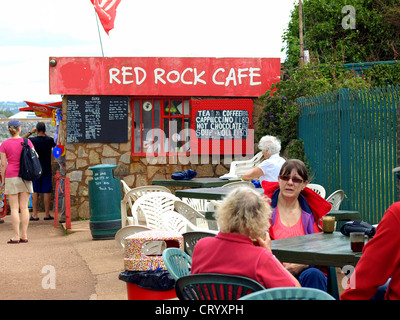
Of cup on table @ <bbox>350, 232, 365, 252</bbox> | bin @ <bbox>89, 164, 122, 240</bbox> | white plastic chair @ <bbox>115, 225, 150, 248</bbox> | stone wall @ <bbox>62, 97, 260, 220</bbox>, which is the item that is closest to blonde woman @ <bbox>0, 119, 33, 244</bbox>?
bin @ <bbox>89, 164, 122, 240</bbox>

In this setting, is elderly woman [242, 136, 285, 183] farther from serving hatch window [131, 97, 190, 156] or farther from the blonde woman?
serving hatch window [131, 97, 190, 156]

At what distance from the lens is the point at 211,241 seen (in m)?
3.54

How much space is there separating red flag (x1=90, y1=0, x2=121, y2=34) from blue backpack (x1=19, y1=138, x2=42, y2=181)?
586cm

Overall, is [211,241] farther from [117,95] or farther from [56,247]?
[117,95]

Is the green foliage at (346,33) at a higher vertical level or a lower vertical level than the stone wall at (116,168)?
higher

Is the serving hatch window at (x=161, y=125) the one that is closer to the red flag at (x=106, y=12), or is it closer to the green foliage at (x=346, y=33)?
the red flag at (x=106, y=12)

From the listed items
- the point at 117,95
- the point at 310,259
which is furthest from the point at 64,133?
the point at 310,259

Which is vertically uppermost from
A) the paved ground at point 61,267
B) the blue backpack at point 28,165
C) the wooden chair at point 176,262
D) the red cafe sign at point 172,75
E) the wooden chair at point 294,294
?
the red cafe sign at point 172,75

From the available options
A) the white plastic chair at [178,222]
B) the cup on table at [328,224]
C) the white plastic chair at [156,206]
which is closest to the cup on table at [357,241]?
the cup on table at [328,224]

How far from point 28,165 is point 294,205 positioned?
20.1 feet

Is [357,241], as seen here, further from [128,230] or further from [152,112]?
[152,112]

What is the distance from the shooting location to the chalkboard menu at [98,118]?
1311cm

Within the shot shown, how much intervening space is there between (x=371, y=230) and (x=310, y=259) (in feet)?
1.89

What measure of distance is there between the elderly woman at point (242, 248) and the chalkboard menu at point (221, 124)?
31.7 ft
